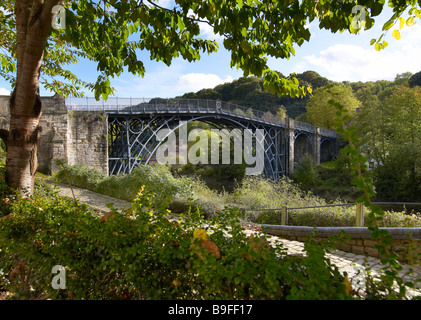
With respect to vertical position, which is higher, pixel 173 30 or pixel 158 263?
pixel 173 30

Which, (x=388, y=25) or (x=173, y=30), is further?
(x=173, y=30)

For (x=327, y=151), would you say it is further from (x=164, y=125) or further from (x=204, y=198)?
(x=204, y=198)

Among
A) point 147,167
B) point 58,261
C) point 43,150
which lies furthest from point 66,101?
point 58,261

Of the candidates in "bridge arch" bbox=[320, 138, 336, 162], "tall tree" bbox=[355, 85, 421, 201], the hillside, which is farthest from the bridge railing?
the hillside

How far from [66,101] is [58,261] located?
16.2 meters

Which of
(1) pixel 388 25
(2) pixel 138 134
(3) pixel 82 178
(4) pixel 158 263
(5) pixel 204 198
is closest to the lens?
(4) pixel 158 263

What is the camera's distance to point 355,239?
5395 millimetres

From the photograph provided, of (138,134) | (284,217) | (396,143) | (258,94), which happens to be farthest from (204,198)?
(258,94)

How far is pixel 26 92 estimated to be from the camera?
3.22 metres

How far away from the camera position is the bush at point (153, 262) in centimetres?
140

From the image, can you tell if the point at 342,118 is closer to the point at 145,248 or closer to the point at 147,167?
the point at 145,248

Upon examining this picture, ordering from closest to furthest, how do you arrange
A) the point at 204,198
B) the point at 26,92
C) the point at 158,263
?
the point at 158,263
the point at 26,92
the point at 204,198

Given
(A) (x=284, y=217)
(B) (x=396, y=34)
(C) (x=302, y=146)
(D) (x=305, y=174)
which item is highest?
(C) (x=302, y=146)

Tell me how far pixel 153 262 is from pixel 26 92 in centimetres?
295
